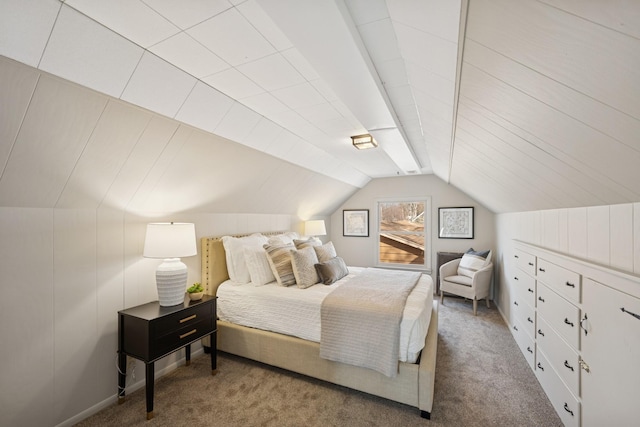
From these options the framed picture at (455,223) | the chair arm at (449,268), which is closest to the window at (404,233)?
the framed picture at (455,223)

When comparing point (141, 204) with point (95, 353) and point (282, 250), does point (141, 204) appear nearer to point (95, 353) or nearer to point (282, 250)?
point (95, 353)

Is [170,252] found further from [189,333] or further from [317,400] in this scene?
[317,400]

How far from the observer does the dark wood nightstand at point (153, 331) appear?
6.50 ft

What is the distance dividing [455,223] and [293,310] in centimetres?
395

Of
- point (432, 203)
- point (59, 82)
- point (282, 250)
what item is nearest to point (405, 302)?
point (282, 250)

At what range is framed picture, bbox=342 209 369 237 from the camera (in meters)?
5.89

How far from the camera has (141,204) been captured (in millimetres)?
2344

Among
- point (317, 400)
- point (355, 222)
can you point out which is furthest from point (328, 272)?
point (355, 222)

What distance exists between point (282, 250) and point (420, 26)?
8.13ft

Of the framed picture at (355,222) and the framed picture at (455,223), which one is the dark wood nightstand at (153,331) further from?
the framed picture at (455,223)

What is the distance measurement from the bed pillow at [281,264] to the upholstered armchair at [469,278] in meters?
2.80

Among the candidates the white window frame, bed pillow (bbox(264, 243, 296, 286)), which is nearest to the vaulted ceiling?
bed pillow (bbox(264, 243, 296, 286))

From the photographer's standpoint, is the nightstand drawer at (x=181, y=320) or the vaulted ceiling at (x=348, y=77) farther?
the nightstand drawer at (x=181, y=320)

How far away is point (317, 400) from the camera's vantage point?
2.16 metres
